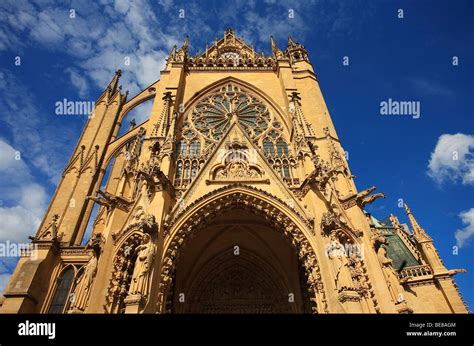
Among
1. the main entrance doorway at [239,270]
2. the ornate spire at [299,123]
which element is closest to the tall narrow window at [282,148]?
the ornate spire at [299,123]

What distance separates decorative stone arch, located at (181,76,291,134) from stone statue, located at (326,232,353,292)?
7.42 metres

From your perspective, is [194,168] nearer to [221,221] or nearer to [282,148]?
[221,221]

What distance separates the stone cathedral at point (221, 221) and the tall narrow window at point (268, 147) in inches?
3.3

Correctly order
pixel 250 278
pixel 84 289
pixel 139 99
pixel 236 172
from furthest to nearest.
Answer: pixel 139 99, pixel 250 278, pixel 236 172, pixel 84 289

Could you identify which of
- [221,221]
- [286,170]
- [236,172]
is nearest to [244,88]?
[286,170]

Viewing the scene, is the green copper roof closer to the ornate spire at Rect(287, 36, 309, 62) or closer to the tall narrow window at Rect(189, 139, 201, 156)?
the tall narrow window at Rect(189, 139, 201, 156)

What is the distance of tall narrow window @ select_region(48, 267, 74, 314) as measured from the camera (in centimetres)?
974

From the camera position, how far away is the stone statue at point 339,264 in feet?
25.4

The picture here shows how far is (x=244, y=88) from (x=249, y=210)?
9287 mm

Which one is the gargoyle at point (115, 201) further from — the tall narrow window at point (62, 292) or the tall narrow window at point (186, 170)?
the tall narrow window at point (62, 292)

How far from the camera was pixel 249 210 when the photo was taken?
412 inches
